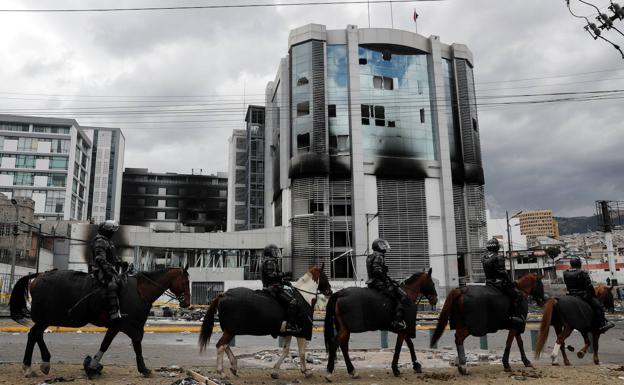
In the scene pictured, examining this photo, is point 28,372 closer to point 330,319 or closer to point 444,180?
point 330,319

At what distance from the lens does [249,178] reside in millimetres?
72250

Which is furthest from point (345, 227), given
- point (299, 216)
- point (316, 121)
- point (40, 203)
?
point (40, 203)

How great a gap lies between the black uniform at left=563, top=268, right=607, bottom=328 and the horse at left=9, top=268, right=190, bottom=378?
34.7 feet

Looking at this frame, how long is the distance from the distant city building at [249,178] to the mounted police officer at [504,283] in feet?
198

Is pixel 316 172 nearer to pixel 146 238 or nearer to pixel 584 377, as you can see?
pixel 146 238

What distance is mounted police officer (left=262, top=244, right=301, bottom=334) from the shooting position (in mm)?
10227

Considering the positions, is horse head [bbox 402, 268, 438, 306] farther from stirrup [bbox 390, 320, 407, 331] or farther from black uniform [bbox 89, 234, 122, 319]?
black uniform [bbox 89, 234, 122, 319]

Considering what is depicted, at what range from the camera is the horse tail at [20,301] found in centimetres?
1005

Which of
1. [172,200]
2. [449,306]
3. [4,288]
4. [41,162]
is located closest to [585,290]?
[449,306]

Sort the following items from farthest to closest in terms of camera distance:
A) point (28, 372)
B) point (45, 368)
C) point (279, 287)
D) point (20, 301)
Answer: point (279, 287) < point (20, 301) < point (45, 368) < point (28, 372)

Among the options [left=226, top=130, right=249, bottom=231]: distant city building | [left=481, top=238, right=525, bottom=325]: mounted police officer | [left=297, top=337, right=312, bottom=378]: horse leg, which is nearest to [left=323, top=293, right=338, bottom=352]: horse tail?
[left=297, top=337, right=312, bottom=378]: horse leg

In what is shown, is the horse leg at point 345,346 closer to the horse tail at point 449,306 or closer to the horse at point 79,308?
the horse tail at point 449,306

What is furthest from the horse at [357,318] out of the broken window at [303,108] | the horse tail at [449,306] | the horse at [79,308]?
the broken window at [303,108]

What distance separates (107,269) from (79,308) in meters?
0.91
